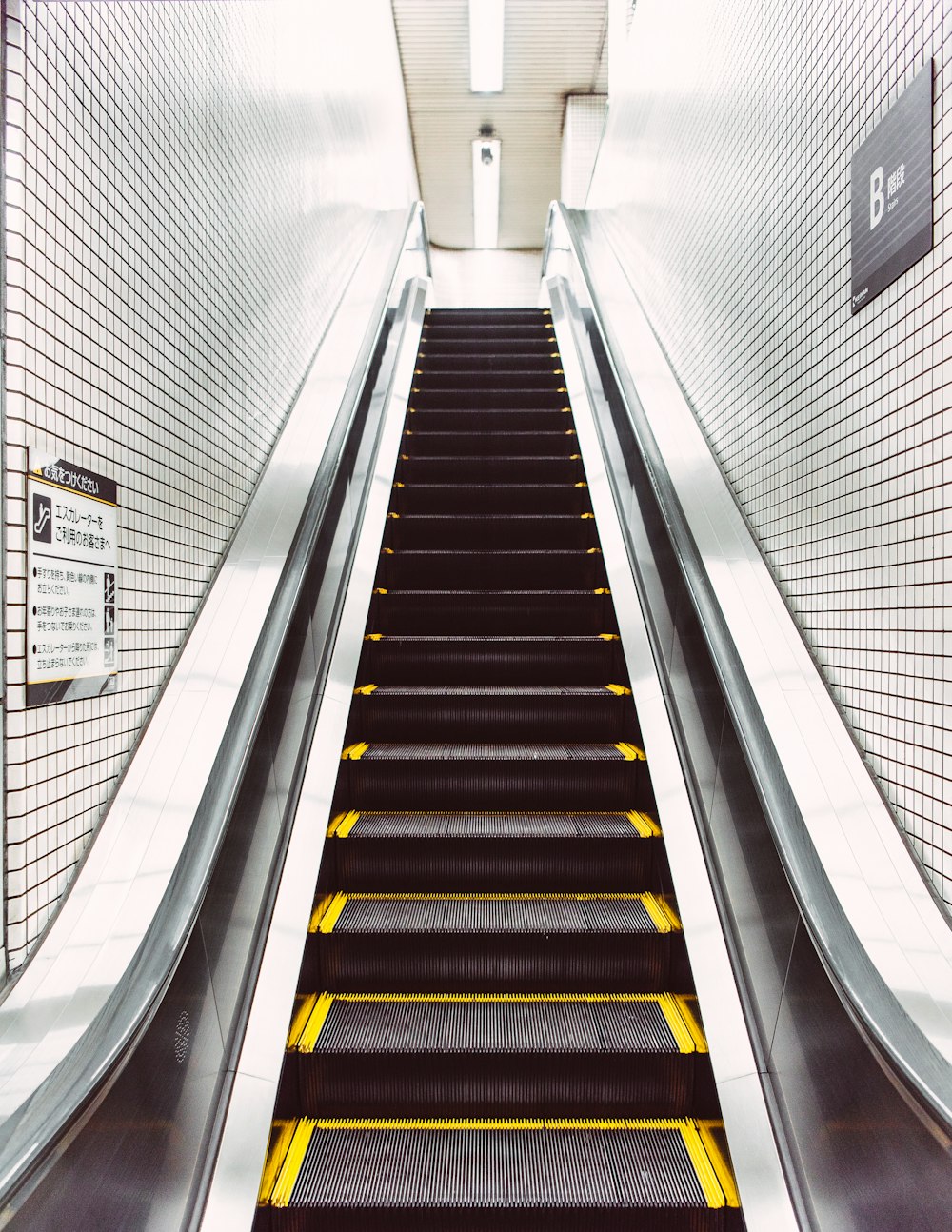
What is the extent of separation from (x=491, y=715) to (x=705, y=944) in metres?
1.10

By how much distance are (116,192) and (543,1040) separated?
6.90 feet

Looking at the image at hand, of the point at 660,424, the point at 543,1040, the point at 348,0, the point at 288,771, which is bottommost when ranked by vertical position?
the point at 543,1040

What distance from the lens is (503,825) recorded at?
2.49m

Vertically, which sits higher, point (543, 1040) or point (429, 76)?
point (429, 76)

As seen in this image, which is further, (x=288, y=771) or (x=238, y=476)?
(x=238, y=476)

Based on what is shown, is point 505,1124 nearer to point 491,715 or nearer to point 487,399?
point 491,715

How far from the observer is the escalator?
68.4 inches

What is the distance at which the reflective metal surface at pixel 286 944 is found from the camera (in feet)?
5.34

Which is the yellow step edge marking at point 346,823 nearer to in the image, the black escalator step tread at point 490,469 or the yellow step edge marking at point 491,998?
the yellow step edge marking at point 491,998

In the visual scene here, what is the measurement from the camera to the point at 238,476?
103 inches

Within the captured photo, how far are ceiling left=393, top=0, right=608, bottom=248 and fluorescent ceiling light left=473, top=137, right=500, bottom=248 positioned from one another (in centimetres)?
15

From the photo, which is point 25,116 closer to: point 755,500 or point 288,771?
point 288,771

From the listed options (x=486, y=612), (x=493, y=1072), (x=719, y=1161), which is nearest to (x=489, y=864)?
(x=493, y=1072)

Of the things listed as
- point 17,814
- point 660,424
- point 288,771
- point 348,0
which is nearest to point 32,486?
point 17,814
